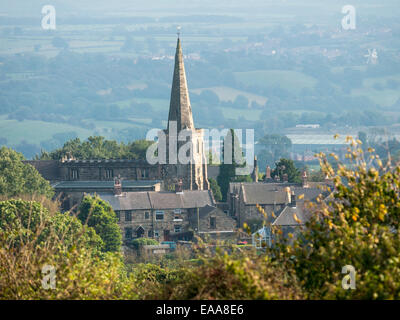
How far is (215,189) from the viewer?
104875 millimetres

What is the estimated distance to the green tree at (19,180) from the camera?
91.5m

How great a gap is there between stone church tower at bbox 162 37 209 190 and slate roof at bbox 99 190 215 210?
14545mm

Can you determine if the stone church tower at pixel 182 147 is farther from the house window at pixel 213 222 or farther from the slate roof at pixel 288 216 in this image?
the slate roof at pixel 288 216

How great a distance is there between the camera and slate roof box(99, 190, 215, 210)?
84.8m

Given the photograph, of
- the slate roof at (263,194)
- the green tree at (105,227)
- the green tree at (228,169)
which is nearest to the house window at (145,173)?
the green tree at (228,169)

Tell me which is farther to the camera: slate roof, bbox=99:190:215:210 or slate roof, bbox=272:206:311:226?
slate roof, bbox=99:190:215:210

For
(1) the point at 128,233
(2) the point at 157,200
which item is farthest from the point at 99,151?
(1) the point at 128,233

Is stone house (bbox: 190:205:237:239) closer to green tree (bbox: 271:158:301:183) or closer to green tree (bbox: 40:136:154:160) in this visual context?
green tree (bbox: 271:158:301:183)

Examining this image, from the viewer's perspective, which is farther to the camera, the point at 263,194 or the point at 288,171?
the point at 288,171

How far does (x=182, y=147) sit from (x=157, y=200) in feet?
66.5

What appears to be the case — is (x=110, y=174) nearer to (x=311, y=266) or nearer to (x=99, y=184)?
(x=99, y=184)

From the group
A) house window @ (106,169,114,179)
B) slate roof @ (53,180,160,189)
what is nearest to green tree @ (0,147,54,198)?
slate roof @ (53,180,160,189)

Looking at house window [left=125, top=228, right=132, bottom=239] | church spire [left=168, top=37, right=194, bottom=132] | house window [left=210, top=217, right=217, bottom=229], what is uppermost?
church spire [left=168, top=37, right=194, bottom=132]
